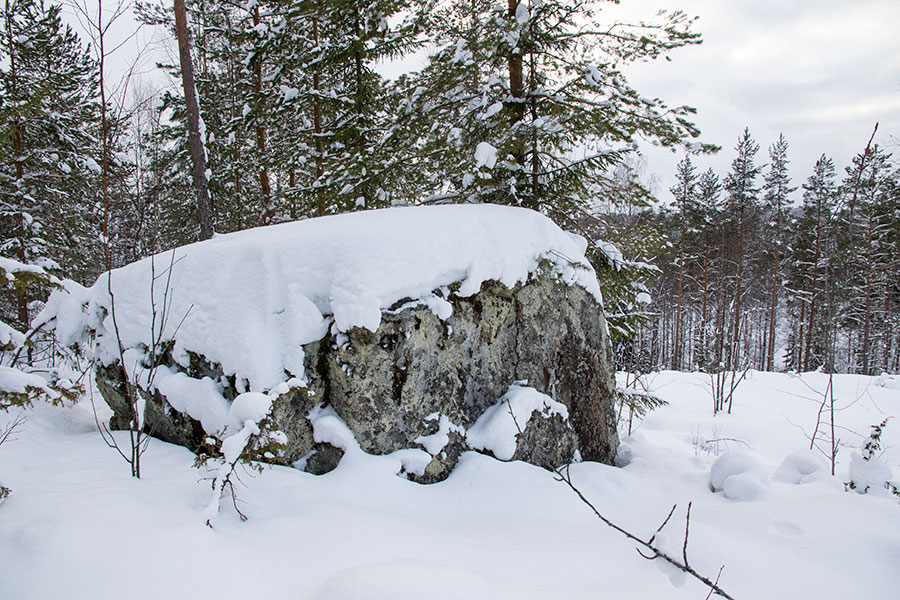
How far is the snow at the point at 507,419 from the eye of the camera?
383 centimetres

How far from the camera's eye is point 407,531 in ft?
8.72

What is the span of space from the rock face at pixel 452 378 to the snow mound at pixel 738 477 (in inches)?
45.3

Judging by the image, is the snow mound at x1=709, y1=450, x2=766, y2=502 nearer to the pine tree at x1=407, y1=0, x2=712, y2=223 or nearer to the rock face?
the rock face

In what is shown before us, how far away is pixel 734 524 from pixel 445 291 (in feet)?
10.5

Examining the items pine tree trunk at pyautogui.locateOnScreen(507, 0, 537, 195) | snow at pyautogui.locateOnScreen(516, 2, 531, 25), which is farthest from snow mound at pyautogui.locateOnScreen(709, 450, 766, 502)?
snow at pyautogui.locateOnScreen(516, 2, 531, 25)

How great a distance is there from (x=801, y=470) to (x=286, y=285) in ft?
18.7

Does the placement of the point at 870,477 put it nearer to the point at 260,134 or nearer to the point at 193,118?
the point at 193,118

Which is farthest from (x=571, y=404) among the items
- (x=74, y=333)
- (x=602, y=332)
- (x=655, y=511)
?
(x=74, y=333)

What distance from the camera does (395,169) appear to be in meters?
6.05

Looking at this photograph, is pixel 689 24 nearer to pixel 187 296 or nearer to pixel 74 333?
pixel 187 296

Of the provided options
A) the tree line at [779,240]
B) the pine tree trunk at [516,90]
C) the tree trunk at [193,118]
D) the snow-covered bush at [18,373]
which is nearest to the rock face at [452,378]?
the snow-covered bush at [18,373]

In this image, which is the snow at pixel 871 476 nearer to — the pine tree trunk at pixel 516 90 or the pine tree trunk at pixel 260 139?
the pine tree trunk at pixel 516 90

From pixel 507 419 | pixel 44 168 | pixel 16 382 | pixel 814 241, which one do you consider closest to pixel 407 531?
pixel 507 419

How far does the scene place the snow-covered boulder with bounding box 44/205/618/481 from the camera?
3229 mm
